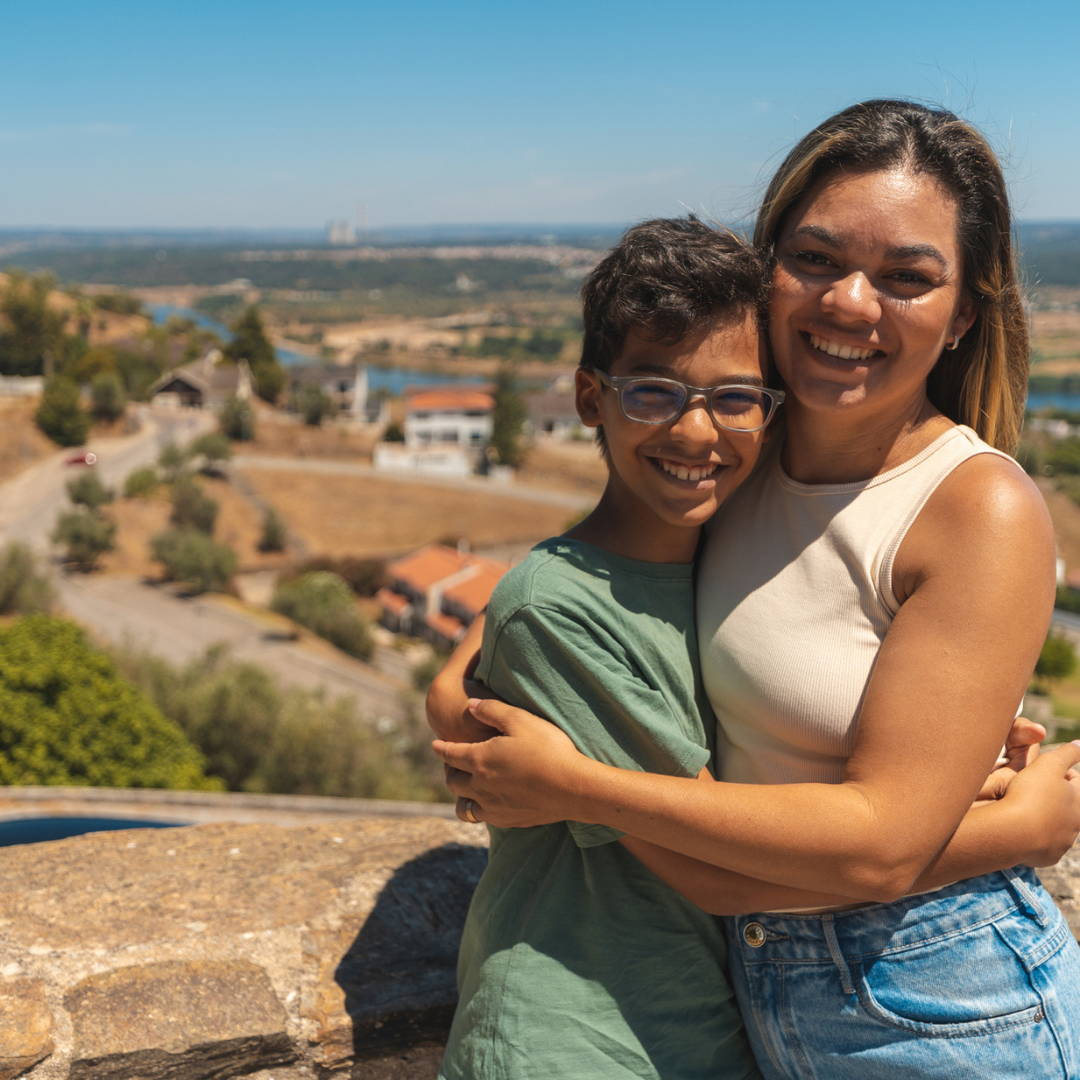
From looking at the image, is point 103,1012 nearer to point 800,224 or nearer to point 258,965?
point 258,965

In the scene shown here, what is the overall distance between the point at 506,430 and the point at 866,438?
4768 cm

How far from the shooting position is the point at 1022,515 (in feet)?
5.26

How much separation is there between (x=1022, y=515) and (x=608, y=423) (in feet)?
2.70

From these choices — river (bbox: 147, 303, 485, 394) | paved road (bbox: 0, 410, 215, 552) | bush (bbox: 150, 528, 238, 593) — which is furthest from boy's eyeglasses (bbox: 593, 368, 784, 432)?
river (bbox: 147, 303, 485, 394)

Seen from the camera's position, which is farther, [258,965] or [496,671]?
[258,965]

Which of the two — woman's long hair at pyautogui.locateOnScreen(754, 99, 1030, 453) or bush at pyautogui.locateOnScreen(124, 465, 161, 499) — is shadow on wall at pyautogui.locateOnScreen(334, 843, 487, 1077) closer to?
woman's long hair at pyautogui.locateOnScreen(754, 99, 1030, 453)

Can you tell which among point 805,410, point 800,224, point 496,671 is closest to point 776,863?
point 496,671

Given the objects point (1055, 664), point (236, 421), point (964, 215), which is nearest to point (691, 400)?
point (964, 215)

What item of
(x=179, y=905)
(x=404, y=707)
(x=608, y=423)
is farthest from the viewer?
(x=404, y=707)

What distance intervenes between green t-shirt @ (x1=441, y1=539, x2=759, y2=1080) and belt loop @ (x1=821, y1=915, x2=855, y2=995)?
236mm

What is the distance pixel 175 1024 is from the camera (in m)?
2.14

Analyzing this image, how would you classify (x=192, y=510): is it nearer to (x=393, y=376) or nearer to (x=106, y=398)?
(x=106, y=398)

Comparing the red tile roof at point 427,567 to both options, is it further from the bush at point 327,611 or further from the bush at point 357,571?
the bush at point 327,611

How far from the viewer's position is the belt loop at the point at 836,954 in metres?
1.76
